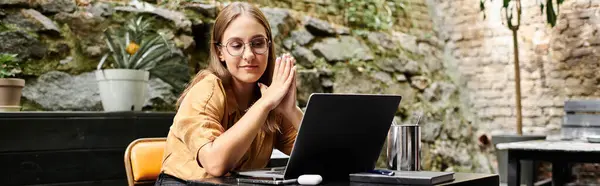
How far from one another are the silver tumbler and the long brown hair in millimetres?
379

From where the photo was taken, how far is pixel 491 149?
5.63 meters

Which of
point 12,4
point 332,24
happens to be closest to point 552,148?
point 332,24

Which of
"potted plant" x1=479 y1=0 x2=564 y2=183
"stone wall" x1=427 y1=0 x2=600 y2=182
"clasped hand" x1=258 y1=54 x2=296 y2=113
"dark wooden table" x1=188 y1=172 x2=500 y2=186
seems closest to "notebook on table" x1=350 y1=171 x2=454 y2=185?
"dark wooden table" x1=188 y1=172 x2=500 y2=186

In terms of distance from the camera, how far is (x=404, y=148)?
152cm

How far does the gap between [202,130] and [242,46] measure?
26 centimetres

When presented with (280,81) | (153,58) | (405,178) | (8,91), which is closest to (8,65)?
(8,91)

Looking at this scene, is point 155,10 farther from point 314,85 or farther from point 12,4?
point 314,85

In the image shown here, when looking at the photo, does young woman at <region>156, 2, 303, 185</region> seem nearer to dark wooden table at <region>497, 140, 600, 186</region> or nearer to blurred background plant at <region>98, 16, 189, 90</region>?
blurred background plant at <region>98, 16, 189, 90</region>

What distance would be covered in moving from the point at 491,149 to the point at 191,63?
9.43 ft

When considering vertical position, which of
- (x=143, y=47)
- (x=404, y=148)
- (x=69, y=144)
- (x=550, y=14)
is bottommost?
(x=69, y=144)

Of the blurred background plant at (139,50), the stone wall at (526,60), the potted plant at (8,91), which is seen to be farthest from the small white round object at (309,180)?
the stone wall at (526,60)

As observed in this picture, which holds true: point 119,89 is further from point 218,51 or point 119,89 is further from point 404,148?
point 404,148

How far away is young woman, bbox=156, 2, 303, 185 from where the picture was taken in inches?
58.2

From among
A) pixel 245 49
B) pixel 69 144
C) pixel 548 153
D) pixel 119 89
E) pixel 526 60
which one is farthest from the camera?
pixel 526 60
